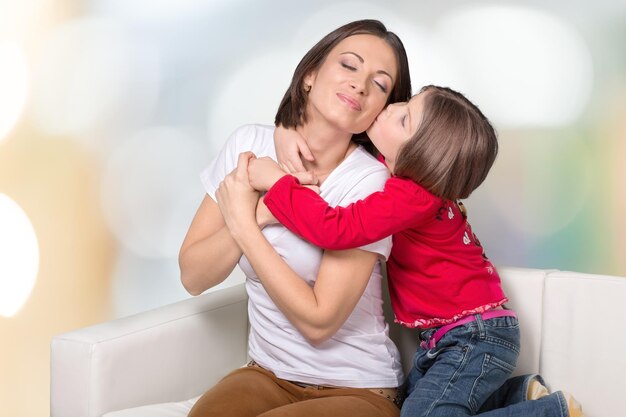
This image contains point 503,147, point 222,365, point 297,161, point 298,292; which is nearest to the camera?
point 298,292

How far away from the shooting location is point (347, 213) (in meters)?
2.09

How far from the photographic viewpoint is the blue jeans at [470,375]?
2.15 meters

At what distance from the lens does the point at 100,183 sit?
3902 mm

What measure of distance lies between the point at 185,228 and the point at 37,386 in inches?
36.7

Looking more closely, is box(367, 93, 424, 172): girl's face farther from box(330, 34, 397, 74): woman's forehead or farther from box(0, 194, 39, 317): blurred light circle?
box(0, 194, 39, 317): blurred light circle

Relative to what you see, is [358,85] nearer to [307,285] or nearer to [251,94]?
[307,285]

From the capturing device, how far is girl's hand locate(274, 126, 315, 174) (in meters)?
2.27

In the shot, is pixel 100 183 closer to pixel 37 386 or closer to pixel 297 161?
pixel 37 386

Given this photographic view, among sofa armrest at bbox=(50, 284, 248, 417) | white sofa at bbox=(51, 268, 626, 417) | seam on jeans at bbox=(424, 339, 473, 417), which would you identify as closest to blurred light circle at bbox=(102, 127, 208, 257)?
sofa armrest at bbox=(50, 284, 248, 417)

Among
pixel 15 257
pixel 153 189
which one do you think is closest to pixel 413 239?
pixel 153 189

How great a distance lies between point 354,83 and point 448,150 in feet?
0.90

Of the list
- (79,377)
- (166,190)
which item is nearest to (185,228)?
(166,190)

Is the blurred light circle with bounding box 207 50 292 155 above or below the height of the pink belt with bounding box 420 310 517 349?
above

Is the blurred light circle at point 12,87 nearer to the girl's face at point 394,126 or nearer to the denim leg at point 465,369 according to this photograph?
the girl's face at point 394,126
